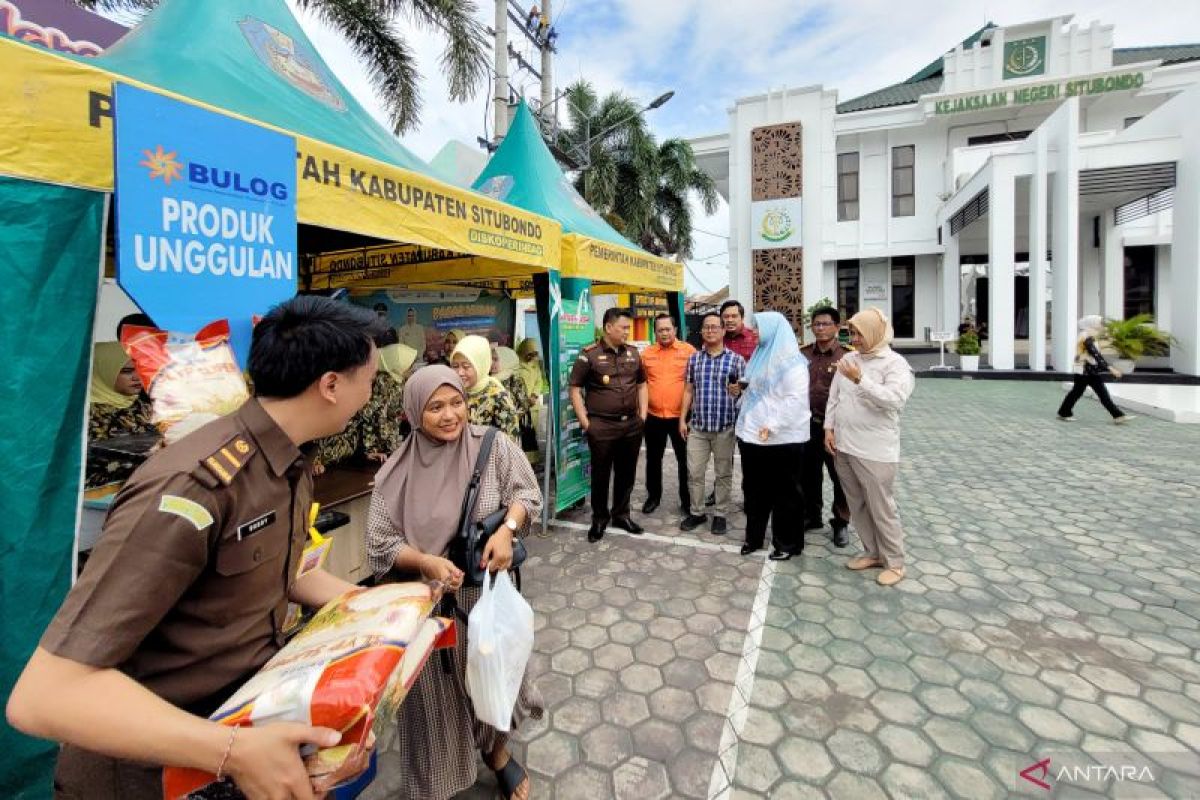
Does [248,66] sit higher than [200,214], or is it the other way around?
[248,66]

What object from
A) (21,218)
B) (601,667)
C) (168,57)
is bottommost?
(601,667)

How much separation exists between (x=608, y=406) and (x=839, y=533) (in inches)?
75.8

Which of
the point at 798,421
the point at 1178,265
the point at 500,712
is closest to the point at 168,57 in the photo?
the point at 500,712

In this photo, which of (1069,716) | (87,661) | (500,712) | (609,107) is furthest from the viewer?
(609,107)

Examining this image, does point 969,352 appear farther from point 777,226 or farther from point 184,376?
point 184,376

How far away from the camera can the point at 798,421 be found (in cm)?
359

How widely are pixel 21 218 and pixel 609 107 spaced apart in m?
20.3

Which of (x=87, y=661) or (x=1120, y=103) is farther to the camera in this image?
(x=1120, y=103)

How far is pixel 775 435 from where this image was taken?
11.9 feet

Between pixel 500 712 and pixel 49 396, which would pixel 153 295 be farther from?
pixel 500 712

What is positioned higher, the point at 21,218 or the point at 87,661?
the point at 21,218

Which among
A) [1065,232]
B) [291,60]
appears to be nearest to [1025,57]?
[1065,232]

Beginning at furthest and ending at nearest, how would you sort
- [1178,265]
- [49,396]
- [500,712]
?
[1178,265] < [49,396] < [500,712]

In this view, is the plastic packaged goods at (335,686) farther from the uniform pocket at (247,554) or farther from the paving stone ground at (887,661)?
the paving stone ground at (887,661)
